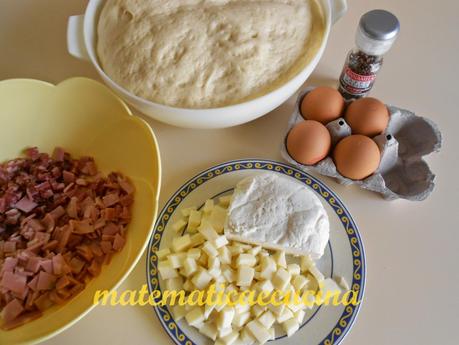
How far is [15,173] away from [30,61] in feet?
1.67

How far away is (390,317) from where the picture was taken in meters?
0.96

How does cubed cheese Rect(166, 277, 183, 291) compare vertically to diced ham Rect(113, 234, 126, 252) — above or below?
below

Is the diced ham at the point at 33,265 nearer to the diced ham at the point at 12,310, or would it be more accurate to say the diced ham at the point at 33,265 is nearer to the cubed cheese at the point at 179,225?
the diced ham at the point at 12,310

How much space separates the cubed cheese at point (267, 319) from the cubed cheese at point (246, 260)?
12cm

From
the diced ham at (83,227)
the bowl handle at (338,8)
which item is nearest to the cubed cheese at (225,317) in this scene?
the diced ham at (83,227)

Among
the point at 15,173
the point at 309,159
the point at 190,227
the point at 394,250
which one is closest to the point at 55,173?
the point at 15,173

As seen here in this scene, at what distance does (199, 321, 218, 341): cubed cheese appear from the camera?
0.90 m

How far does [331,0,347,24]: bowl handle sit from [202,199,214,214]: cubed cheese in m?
0.63

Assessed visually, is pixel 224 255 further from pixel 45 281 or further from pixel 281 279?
pixel 45 281

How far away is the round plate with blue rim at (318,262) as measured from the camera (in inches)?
35.8

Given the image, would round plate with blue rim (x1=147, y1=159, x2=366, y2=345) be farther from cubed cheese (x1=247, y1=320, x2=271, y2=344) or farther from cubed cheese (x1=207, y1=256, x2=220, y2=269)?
cubed cheese (x1=207, y1=256, x2=220, y2=269)

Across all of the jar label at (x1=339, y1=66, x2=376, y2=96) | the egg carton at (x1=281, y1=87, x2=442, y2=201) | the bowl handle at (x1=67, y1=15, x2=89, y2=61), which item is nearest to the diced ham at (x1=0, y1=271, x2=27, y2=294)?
the bowl handle at (x1=67, y1=15, x2=89, y2=61)

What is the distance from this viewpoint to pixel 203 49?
991 mm

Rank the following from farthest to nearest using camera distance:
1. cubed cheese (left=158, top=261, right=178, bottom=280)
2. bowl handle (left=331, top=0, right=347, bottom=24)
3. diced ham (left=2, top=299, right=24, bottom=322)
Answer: bowl handle (left=331, top=0, right=347, bottom=24)
cubed cheese (left=158, top=261, right=178, bottom=280)
diced ham (left=2, top=299, right=24, bottom=322)
